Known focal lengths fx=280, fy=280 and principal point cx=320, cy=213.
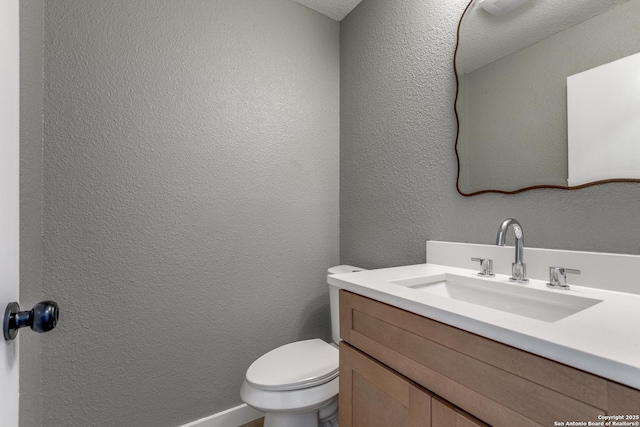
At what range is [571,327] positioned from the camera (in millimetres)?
518

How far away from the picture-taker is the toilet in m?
1.06

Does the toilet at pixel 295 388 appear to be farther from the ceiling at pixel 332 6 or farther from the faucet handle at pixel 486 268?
the ceiling at pixel 332 6

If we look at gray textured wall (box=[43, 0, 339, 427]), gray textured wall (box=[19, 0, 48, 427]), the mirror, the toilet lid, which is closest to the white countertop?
the mirror

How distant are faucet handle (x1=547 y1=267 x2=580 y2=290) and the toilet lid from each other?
0.85 m

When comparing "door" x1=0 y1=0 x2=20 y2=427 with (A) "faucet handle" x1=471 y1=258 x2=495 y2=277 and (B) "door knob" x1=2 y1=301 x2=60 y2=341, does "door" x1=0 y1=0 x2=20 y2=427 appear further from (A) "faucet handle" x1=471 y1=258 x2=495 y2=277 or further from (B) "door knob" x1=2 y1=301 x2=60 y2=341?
(A) "faucet handle" x1=471 y1=258 x2=495 y2=277

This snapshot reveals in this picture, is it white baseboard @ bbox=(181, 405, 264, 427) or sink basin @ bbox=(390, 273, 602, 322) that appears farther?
white baseboard @ bbox=(181, 405, 264, 427)

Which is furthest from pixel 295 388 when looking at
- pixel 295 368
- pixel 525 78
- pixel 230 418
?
pixel 525 78

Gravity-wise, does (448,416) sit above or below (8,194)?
below

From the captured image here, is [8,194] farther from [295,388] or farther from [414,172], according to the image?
[414,172]

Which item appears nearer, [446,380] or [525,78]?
[446,380]

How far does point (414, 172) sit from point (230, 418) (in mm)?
1550

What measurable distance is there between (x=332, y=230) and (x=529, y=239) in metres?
1.06

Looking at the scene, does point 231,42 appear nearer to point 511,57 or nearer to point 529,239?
point 511,57

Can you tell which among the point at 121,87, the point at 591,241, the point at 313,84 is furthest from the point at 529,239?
the point at 121,87
